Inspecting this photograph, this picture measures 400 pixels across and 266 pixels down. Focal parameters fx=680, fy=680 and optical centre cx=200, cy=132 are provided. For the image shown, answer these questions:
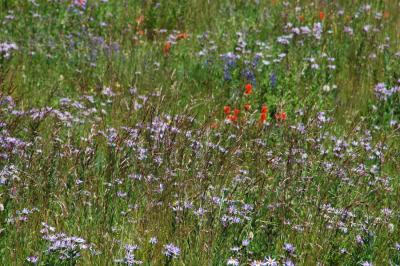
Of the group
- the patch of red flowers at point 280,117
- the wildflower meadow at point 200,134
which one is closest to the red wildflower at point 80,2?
the wildflower meadow at point 200,134

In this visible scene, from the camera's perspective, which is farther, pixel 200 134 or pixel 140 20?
pixel 140 20

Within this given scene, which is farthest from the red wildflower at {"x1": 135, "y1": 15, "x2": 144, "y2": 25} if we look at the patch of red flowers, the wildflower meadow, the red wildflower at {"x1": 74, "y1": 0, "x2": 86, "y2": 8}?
the patch of red flowers

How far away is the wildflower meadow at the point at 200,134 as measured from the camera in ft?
11.6

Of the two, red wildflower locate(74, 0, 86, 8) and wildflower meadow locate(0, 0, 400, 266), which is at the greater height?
red wildflower locate(74, 0, 86, 8)

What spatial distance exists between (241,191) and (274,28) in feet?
11.2

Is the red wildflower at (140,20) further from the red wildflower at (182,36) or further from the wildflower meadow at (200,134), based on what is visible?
the red wildflower at (182,36)

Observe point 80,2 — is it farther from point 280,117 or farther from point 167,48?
point 280,117

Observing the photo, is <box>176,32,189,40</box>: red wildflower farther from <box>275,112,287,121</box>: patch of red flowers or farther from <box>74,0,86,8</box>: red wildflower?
<box>275,112,287,121</box>: patch of red flowers

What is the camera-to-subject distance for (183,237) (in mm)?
3494

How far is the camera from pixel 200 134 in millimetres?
4199

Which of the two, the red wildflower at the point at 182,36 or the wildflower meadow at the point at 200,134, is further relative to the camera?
the red wildflower at the point at 182,36

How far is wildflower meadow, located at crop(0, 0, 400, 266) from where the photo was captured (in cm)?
355

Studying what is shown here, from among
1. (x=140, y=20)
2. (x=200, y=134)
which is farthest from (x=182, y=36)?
(x=200, y=134)

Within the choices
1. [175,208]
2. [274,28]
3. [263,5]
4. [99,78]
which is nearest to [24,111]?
[99,78]
